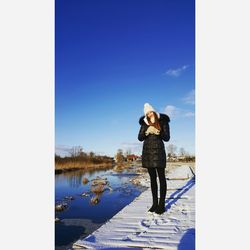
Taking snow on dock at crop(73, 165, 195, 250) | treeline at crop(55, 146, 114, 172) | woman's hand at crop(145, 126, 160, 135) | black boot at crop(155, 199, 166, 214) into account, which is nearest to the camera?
snow on dock at crop(73, 165, 195, 250)

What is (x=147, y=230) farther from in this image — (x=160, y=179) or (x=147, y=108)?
(x=147, y=108)

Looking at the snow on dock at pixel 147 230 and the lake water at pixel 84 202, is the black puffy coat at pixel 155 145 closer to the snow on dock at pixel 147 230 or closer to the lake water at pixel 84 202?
the snow on dock at pixel 147 230

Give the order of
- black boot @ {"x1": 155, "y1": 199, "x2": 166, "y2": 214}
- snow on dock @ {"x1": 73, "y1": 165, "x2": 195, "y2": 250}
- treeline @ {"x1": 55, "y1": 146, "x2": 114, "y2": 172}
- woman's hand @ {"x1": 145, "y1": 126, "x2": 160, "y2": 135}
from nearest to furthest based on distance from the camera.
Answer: snow on dock @ {"x1": 73, "y1": 165, "x2": 195, "y2": 250} < woman's hand @ {"x1": 145, "y1": 126, "x2": 160, "y2": 135} < black boot @ {"x1": 155, "y1": 199, "x2": 166, "y2": 214} < treeline @ {"x1": 55, "y1": 146, "x2": 114, "y2": 172}

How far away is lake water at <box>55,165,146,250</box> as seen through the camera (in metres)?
2.14

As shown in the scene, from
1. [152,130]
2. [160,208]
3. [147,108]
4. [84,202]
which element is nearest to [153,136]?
[152,130]

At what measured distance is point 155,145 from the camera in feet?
6.86

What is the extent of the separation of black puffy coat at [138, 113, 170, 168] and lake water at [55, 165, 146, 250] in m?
0.53

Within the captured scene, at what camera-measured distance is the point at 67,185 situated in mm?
3416

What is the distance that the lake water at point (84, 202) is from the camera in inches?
84.3

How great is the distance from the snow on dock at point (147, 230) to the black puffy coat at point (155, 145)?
13.1 inches

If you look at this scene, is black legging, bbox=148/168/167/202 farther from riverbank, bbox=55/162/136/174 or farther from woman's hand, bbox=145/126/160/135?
riverbank, bbox=55/162/136/174

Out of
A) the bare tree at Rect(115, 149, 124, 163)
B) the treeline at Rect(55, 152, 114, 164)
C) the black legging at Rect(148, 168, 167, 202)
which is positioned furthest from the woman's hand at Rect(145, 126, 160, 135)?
the treeline at Rect(55, 152, 114, 164)
